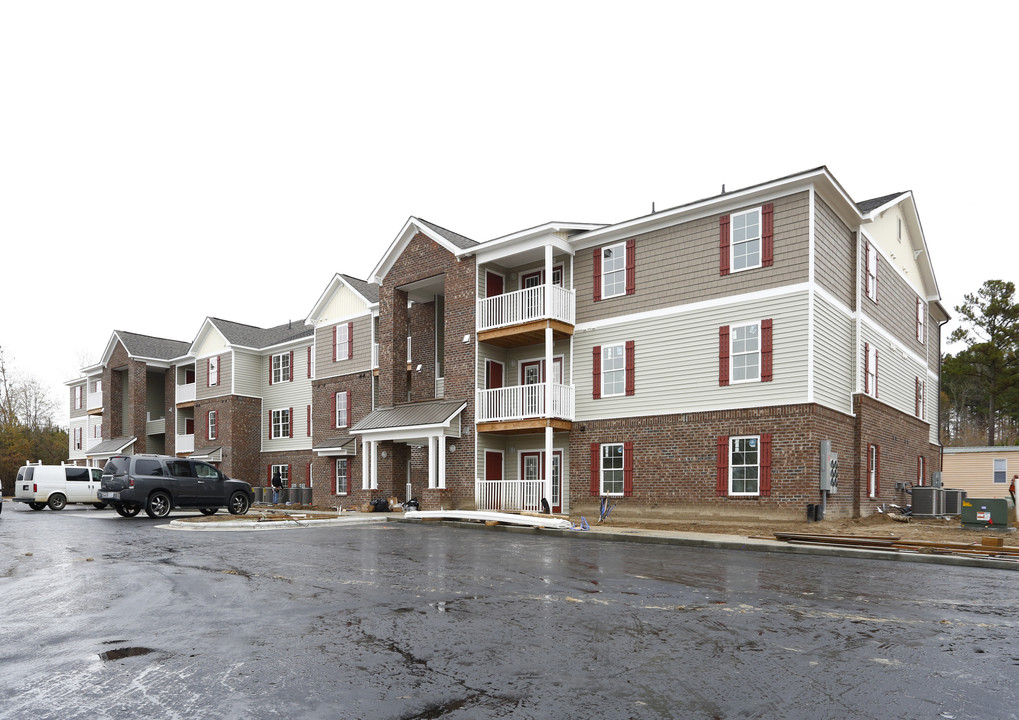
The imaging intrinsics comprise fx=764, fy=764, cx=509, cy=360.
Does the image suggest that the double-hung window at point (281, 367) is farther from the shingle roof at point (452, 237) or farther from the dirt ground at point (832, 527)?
the dirt ground at point (832, 527)

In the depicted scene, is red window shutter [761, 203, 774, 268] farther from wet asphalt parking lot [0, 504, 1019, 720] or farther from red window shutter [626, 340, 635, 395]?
wet asphalt parking lot [0, 504, 1019, 720]

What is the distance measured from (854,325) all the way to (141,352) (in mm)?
42303

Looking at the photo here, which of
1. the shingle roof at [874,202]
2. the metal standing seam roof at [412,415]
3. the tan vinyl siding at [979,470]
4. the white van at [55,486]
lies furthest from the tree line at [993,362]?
the white van at [55,486]

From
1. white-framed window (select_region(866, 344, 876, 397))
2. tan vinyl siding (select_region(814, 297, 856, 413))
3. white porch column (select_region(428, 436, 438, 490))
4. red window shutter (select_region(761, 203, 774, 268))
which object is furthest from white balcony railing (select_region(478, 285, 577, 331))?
white-framed window (select_region(866, 344, 876, 397))

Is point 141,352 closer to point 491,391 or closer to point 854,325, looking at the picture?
point 491,391

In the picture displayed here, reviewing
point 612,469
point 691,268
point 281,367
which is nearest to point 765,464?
point 612,469

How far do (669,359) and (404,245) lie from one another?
11928 millimetres

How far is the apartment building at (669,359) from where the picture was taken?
67.3 feet

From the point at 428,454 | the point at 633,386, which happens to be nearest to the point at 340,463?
the point at 428,454

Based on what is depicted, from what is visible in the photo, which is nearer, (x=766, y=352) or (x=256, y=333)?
(x=766, y=352)

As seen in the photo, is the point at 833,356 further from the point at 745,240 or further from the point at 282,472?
the point at 282,472

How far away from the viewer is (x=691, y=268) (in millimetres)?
22625

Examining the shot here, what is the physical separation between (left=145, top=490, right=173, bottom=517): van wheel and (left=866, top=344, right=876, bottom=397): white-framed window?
869 inches

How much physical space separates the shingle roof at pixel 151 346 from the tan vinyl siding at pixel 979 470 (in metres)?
44.6
